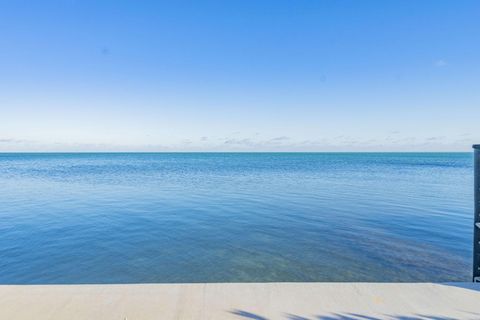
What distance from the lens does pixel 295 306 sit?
3965 mm

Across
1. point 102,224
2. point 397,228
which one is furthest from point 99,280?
point 397,228

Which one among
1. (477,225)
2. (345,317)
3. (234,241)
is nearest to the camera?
(345,317)

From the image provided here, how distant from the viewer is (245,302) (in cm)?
405

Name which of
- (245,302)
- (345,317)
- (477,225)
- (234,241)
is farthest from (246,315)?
(234,241)

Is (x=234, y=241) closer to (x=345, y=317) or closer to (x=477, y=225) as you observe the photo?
(x=345, y=317)

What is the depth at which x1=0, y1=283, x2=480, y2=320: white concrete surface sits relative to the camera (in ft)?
12.3

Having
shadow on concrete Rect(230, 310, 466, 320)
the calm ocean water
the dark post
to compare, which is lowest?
the calm ocean water

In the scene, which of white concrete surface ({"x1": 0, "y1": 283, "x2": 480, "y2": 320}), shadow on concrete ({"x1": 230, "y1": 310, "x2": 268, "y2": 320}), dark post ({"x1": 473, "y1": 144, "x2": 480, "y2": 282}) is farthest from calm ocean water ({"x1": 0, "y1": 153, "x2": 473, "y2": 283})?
shadow on concrete ({"x1": 230, "y1": 310, "x2": 268, "y2": 320})

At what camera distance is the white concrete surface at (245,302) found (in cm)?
374

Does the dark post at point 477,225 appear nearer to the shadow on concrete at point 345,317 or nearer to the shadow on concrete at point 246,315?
the shadow on concrete at point 345,317

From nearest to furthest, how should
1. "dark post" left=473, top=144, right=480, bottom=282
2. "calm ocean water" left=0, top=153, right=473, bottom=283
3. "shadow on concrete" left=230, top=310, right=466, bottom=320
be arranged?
1. "shadow on concrete" left=230, top=310, right=466, bottom=320
2. "dark post" left=473, top=144, right=480, bottom=282
3. "calm ocean water" left=0, top=153, right=473, bottom=283

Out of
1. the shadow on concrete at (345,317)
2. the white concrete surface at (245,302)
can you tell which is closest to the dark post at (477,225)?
the white concrete surface at (245,302)

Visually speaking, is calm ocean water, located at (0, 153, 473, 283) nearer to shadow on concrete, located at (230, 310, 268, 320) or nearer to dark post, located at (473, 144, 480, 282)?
dark post, located at (473, 144, 480, 282)

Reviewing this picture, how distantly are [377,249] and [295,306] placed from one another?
6222 millimetres
